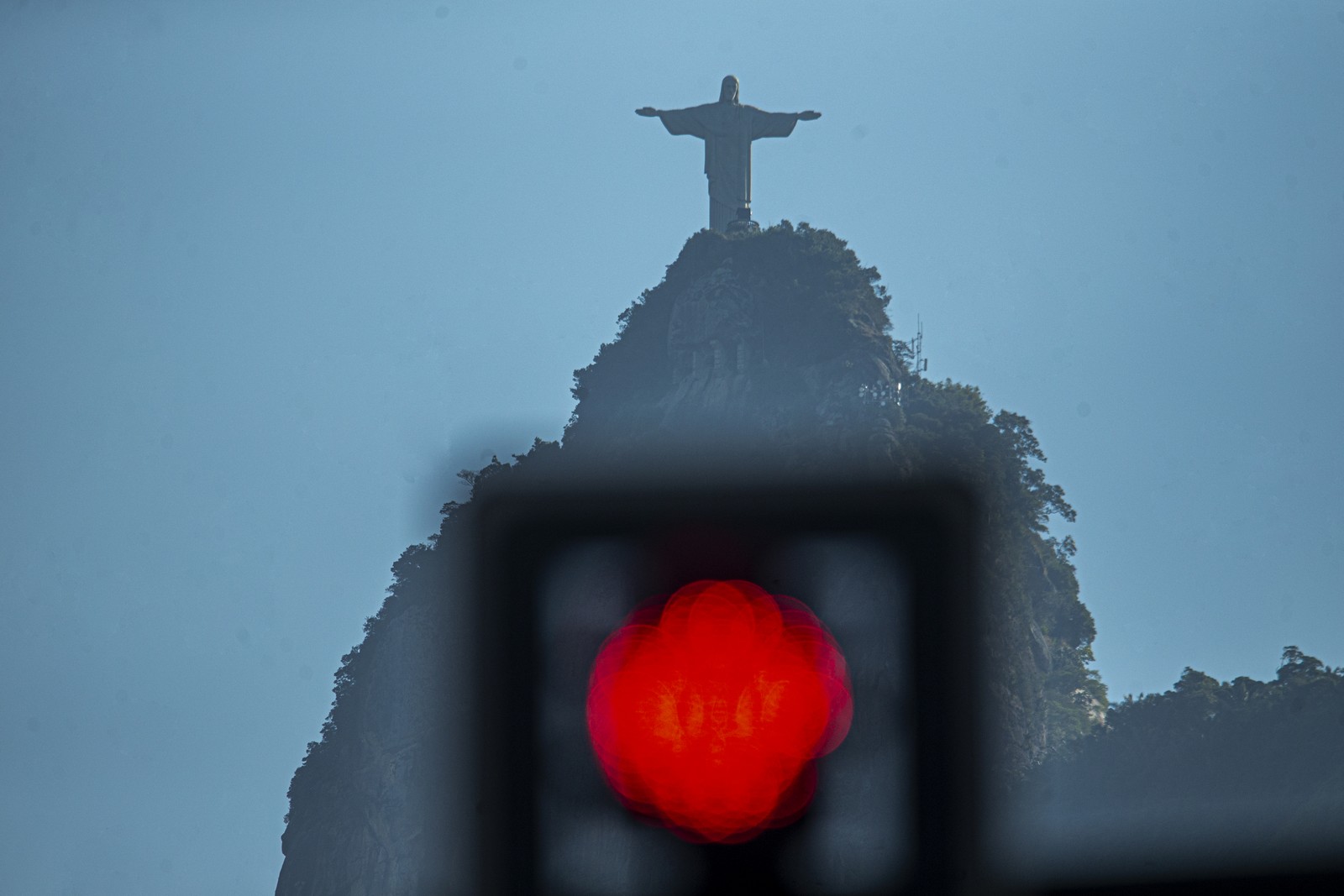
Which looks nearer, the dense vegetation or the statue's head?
the dense vegetation

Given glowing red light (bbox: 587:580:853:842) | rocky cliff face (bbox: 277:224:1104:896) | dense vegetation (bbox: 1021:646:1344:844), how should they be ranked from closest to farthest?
dense vegetation (bbox: 1021:646:1344:844) < glowing red light (bbox: 587:580:853:842) < rocky cliff face (bbox: 277:224:1104:896)

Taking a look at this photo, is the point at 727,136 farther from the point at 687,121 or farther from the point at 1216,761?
the point at 1216,761

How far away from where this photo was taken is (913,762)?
5303 cm

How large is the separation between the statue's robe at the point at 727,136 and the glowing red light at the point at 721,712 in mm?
14245

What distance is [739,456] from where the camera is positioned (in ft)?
194

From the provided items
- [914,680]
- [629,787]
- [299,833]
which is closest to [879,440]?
[914,680]

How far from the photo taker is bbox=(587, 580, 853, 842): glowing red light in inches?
2092

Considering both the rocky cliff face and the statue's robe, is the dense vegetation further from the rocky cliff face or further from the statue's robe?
the statue's robe

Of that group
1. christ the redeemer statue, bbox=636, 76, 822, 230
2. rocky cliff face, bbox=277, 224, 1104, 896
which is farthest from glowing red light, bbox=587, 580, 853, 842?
christ the redeemer statue, bbox=636, 76, 822, 230

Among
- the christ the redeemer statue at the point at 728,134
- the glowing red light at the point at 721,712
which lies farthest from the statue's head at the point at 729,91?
the glowing red light at the point at 721,712

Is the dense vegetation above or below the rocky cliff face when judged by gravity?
below

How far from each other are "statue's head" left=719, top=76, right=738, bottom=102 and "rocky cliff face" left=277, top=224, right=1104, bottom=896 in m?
4.08

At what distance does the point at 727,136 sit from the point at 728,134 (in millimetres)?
86

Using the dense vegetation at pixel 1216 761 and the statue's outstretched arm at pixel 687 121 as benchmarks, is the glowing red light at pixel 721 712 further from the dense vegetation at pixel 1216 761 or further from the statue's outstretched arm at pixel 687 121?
the statue's outstretched arm at pixel 687 121
